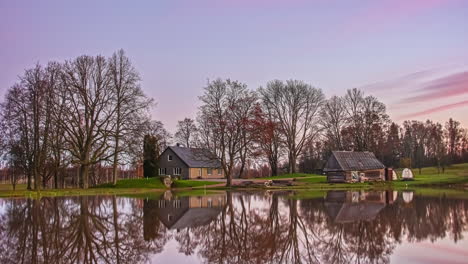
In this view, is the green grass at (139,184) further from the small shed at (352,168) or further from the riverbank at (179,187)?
the small shed at (352,168)

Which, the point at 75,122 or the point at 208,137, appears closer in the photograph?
the point at 75,122

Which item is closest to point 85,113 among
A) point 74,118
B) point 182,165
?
point 74,118

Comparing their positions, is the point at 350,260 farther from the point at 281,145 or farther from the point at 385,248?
the point at 281,145

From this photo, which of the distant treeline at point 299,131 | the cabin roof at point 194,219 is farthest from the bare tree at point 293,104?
the cabin roof at point 194,219

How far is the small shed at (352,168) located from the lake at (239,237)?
124ft

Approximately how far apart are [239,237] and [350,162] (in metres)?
48.3

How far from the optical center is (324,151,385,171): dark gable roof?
58.4 m

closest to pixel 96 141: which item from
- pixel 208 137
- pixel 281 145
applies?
pixel 208 137

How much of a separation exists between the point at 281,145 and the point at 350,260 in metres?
59.7

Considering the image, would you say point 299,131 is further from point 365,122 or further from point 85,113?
point 85,113

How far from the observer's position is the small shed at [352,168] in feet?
191

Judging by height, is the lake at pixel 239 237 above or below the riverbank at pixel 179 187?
above

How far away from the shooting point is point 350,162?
5931 cm

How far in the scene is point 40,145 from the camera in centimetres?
4647
